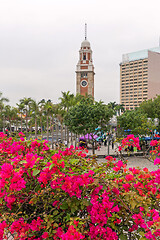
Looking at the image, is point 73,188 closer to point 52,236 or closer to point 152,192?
point 52,236

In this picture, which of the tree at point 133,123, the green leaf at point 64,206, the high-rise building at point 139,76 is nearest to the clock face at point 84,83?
the high-rise building at point 139,76

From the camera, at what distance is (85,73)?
213 feet

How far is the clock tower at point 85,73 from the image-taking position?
211 feet

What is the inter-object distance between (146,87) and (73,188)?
106m

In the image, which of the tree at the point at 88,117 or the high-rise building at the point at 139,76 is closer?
the tree at the point at 88,117

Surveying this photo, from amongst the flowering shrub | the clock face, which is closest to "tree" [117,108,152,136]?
the flowering shrub

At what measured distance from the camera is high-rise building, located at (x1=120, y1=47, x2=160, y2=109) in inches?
3910

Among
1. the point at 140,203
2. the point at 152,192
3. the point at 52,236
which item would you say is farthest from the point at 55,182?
the point at 152,192

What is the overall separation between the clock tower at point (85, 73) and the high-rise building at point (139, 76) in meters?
43.4

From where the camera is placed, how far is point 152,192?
207 cm

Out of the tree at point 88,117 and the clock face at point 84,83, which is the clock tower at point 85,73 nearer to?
the clock face at point 84,83

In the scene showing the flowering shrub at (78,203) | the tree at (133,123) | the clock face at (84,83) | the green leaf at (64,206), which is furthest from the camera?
the clock face at (84,83)

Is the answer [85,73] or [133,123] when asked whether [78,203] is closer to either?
[133,123]

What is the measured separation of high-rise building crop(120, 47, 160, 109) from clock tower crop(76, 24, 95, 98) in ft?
142
